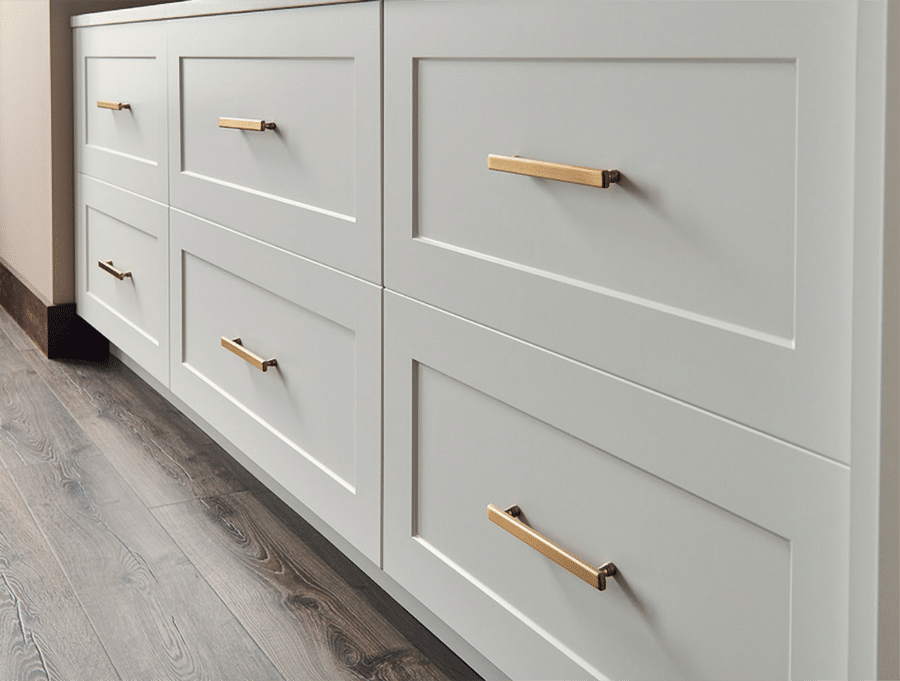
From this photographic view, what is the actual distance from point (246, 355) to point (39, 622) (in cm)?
41

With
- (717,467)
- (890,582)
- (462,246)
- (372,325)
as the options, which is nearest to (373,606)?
(372,325)

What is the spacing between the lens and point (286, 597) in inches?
45.9

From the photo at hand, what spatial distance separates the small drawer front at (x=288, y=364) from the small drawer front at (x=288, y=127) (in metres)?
0.04

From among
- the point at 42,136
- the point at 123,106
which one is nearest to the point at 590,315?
the point at 123,106

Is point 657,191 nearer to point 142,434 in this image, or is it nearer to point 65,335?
point 142,434

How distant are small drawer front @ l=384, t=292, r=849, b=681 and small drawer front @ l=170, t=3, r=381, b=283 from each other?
0.52 ft

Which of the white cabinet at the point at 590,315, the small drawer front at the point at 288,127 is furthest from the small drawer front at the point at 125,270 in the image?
the white cabinet at the point at 590,315

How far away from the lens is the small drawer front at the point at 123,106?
1.63 metres

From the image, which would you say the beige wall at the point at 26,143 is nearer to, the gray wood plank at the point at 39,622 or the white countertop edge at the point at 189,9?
the white countertop edge at the point at 189,9

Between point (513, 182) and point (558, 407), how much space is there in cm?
19

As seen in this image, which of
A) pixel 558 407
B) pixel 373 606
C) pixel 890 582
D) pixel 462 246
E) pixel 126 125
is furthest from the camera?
pixel 126 125

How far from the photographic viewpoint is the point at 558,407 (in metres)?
0.76

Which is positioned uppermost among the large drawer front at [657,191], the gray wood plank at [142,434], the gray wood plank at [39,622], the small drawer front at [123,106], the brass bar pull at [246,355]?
the small drawer front at [123,106]

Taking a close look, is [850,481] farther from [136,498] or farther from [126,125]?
[126,125]
